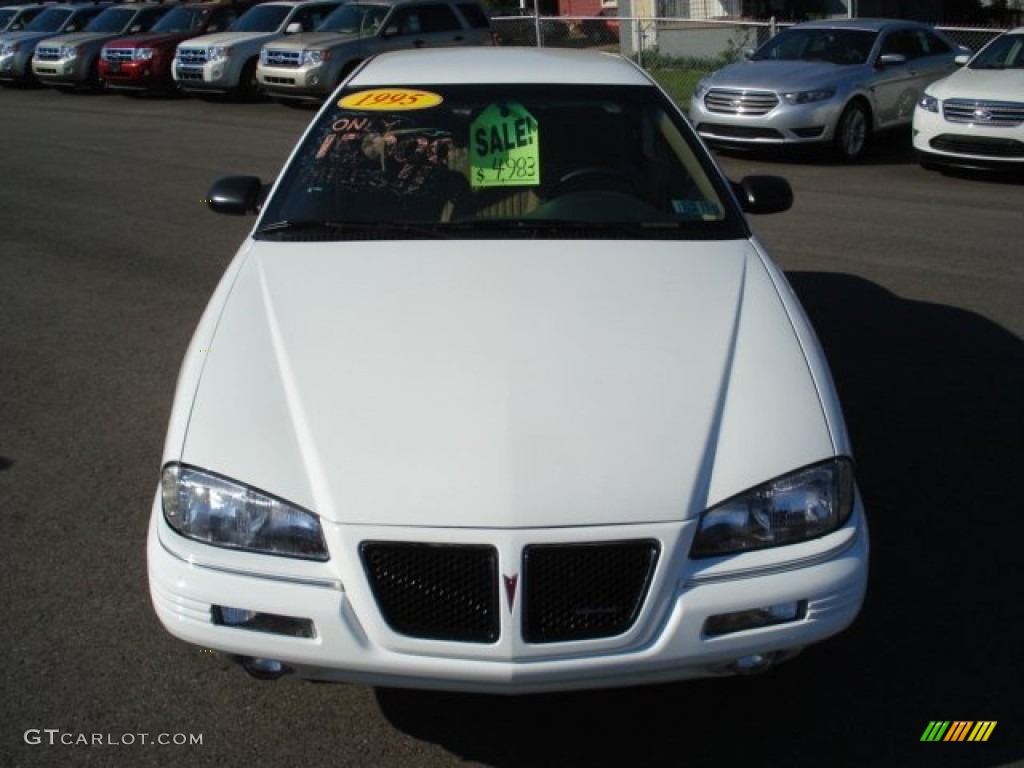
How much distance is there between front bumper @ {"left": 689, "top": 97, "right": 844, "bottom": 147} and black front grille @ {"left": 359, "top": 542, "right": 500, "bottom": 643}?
1152cm

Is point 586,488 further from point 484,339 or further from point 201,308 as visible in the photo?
point 201,308

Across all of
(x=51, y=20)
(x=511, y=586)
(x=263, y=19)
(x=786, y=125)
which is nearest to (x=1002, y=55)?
(x=786, y=125)

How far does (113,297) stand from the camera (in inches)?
341

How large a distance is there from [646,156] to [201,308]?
4.04 metres

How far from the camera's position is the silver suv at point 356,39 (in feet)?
68.3

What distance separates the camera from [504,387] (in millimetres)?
3506

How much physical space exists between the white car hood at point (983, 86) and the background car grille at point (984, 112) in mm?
61

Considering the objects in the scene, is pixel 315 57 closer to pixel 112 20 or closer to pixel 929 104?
pixel 112 20

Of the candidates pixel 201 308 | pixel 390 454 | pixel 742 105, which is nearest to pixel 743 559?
pixel 390 454

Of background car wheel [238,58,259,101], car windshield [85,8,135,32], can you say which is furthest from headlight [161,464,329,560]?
car windshield [85,8,135,32]

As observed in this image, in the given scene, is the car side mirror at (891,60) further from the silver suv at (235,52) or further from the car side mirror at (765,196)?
the silver suv at (235,52)

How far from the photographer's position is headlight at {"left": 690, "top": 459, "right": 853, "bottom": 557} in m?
3.22

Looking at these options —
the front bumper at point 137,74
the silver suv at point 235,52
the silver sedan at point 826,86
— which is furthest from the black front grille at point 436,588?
the front bumper at point 137,74

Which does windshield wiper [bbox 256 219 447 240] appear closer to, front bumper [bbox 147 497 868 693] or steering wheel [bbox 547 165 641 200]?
steering wheel [bbox 547 165 641 200]
